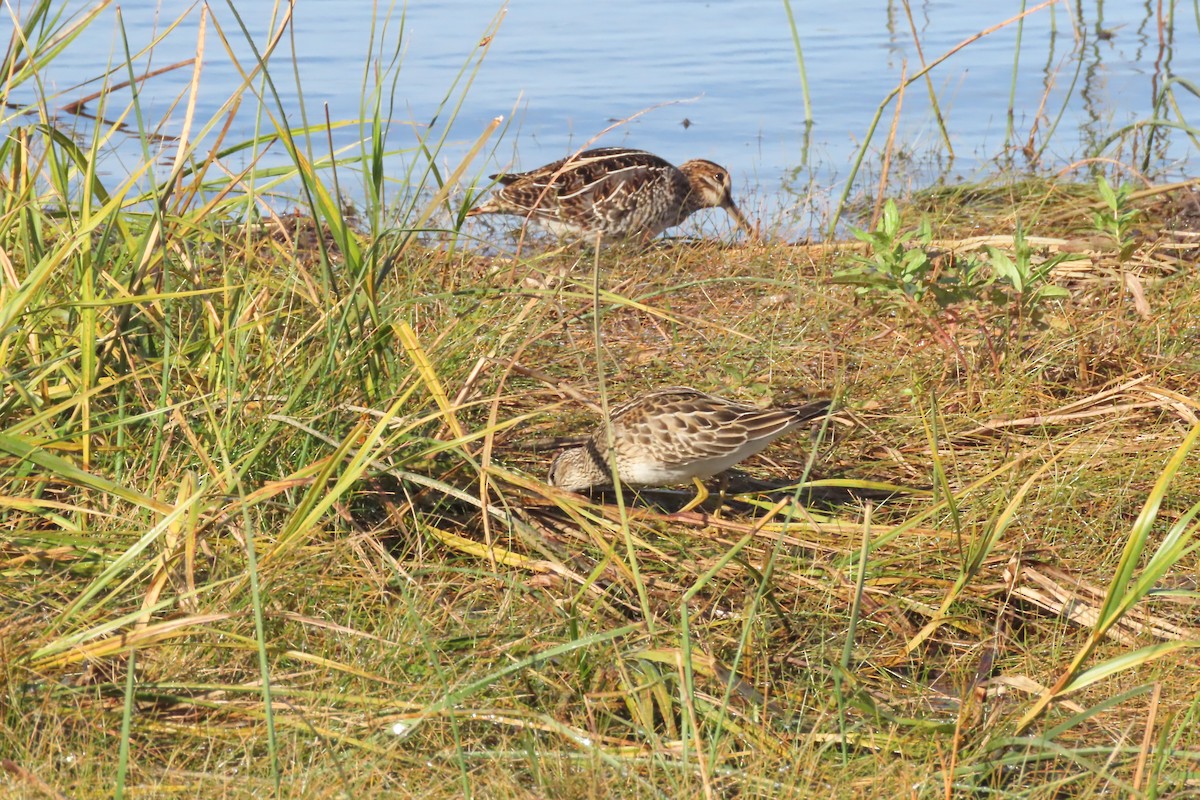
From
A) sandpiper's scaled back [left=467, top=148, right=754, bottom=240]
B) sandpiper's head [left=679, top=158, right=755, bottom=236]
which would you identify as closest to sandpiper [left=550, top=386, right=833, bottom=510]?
sandpiper's scaled back [left=467, top=148, right=754, bottom=240]

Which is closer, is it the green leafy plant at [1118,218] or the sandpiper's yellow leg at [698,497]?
the sandpiper's yellow leg at [698,497]

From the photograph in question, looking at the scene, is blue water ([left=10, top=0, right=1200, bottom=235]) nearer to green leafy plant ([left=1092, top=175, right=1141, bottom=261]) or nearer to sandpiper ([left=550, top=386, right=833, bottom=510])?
green leafy plant ([left=1092, top=175, right=1141, bottom=261])

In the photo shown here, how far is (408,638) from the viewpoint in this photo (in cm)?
342

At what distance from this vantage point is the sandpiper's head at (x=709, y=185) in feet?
27.1

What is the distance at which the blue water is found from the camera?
938 cm

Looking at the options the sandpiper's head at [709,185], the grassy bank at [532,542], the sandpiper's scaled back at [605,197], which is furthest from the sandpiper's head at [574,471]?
the sandpiper's head at [709,185]

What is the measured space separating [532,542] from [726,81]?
8.41 metres

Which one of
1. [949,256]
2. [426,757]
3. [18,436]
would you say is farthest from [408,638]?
[949,256]

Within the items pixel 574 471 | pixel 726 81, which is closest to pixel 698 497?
pixel 574 471

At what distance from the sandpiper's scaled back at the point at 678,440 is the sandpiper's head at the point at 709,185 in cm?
385

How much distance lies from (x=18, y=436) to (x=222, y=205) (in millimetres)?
1308

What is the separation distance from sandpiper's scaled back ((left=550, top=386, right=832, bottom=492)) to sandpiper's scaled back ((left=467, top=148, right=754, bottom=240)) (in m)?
3.19

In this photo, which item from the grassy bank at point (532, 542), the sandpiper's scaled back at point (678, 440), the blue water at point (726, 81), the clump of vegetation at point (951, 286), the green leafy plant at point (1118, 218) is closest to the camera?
the grassy bank at point (532, 542)

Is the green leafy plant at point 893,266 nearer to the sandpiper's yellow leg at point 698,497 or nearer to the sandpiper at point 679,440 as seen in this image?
the sandpiper at point 679,440
